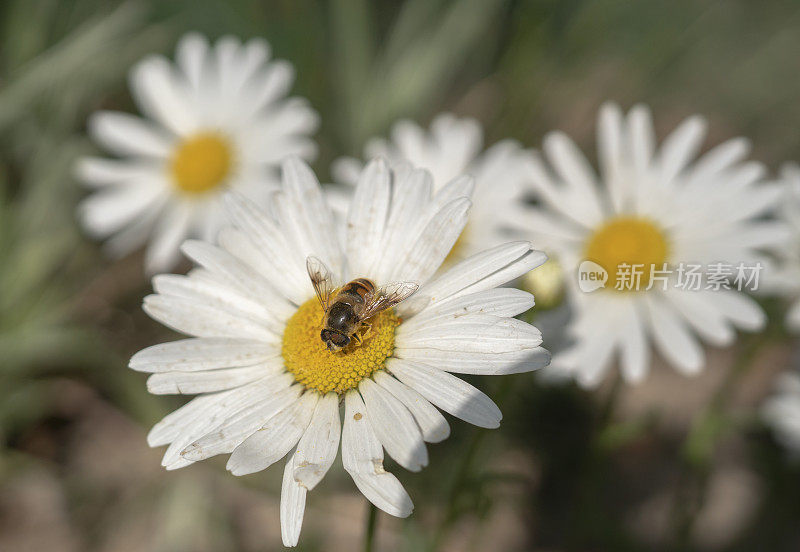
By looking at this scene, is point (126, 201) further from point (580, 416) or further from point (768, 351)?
point (768, 351)

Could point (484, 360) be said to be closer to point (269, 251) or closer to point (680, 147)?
point (269, 251)

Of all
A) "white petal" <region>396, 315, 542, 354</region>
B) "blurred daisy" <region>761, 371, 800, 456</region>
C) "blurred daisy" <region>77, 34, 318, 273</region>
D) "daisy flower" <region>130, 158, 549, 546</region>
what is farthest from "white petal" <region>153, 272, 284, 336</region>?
"blurred daisy" <region>761, 371, 800, 456</region>

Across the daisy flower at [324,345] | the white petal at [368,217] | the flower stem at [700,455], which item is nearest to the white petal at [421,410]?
the daisy flower at [324,345]

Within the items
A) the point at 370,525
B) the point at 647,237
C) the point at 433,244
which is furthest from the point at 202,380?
the point at 647,237

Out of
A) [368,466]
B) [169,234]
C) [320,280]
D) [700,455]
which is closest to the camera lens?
[368,466]

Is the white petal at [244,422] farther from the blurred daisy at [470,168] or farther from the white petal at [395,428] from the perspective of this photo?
the blurred daisy at [470,168]

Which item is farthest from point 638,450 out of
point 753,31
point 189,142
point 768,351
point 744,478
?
point 753,31
